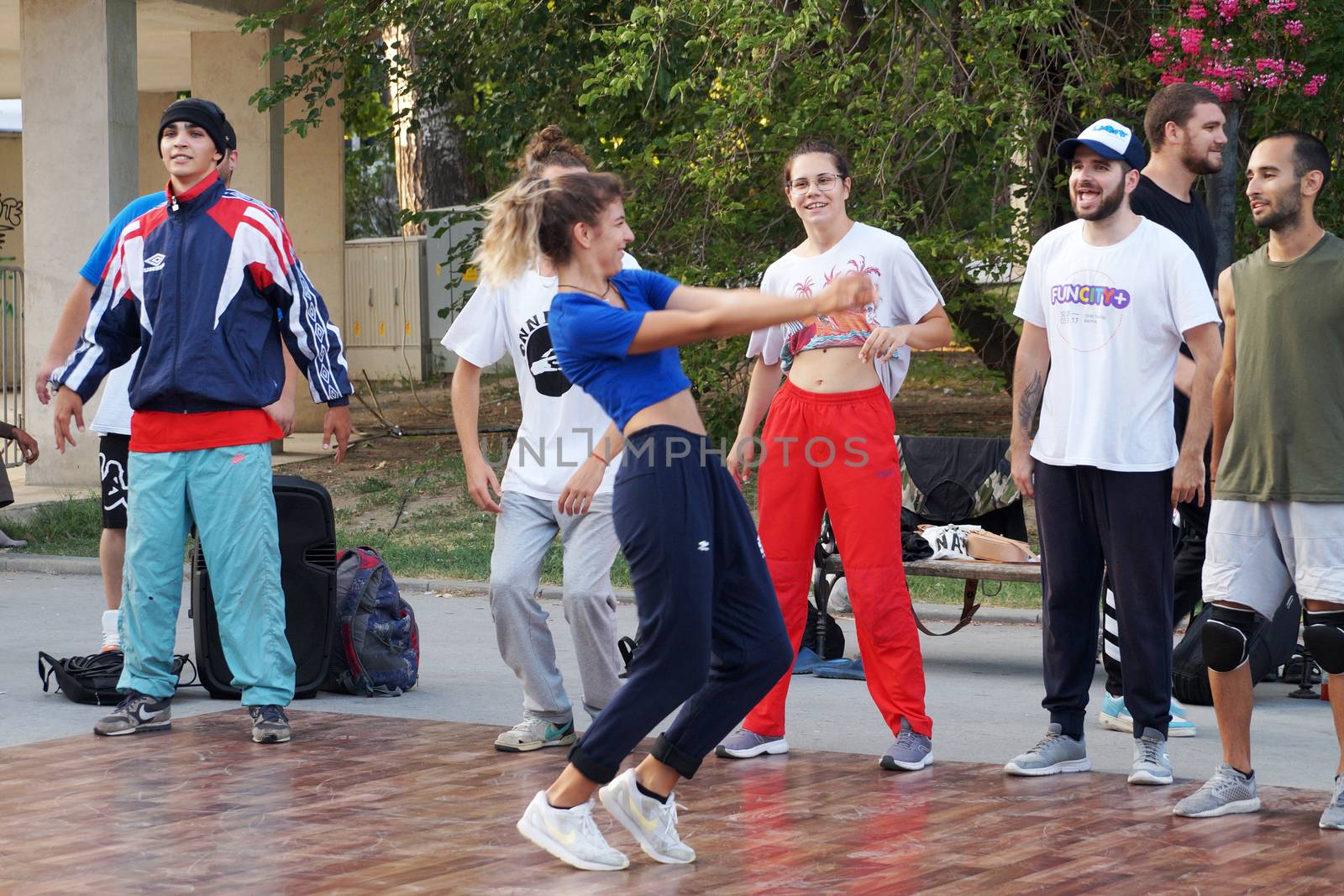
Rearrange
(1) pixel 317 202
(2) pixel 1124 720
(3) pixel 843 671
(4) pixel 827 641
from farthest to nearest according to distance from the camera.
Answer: (1) pixel 317 202, (4) pixel 827 641, (3) pixel 843 671, (2) pixel 1124 720

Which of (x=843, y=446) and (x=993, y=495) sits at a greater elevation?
(x=843, y=446)

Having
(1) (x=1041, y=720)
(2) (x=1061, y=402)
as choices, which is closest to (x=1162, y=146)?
(2) (x=1061, y=402)

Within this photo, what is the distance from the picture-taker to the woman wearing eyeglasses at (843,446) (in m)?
6.15

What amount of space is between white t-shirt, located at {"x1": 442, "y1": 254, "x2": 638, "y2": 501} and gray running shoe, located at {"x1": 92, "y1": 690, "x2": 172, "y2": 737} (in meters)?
1.60

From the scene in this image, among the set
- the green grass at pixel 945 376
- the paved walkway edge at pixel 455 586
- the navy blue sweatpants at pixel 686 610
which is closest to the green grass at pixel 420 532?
the paved walkway edge at pixel 455 586

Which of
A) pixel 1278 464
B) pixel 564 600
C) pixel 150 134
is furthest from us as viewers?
pixel 150 134

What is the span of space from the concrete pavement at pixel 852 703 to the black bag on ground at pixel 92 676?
0.06m

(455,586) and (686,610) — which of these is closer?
(686,610)

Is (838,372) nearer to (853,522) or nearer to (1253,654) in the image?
(853,522)

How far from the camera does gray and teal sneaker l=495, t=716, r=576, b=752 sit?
20.6ft

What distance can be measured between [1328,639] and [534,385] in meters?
2.82

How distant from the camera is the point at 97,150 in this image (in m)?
15.2

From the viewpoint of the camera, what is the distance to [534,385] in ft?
20.6

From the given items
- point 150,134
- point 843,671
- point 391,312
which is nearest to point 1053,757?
point 843,671
